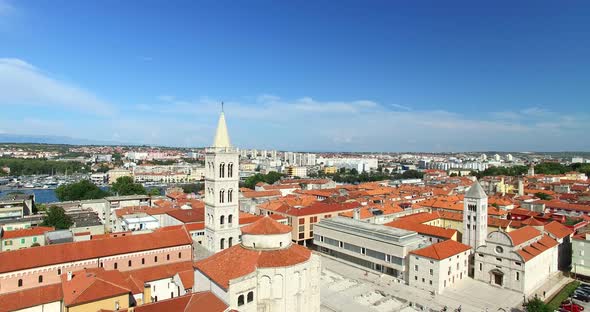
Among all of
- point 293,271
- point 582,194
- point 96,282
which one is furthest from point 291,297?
point 582,194

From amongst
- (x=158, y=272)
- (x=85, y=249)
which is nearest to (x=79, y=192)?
(x=85, y=249)

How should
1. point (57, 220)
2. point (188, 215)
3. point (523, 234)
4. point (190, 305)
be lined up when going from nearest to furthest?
point (190, 305) < point (523, 234) < point (188, 215) < point (57, 220)

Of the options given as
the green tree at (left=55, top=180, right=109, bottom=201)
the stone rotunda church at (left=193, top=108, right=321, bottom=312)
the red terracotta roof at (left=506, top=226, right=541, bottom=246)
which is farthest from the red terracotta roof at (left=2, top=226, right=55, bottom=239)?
the red terracotta roof at (left=506, top=226, right=541, bottom=246)

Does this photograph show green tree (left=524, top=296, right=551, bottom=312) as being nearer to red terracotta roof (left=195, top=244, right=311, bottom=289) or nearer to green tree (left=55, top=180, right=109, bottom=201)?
red terracotta roof (left=195, top=244, right=311, bottom=289)

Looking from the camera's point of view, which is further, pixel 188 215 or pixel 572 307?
pixel 188 215

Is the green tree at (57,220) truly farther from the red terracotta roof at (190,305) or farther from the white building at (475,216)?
the white building at (475,216)

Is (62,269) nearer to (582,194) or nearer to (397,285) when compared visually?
(397,285)

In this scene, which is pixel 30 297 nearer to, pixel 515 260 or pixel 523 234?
pixel 515 260
